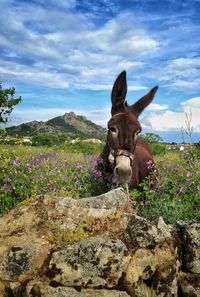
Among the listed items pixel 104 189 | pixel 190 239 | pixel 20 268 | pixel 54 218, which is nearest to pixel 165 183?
pixel 104 189

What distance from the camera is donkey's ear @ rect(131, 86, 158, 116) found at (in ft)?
24.6

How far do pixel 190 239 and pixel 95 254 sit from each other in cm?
135

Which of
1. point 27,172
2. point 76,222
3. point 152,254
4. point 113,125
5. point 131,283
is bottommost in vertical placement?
point 131,283

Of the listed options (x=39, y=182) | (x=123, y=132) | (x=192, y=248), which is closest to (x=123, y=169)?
(x=123, y=132)

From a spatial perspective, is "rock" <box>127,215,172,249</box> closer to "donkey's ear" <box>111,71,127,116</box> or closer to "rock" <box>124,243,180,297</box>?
"rock" <box>124,243,180,297</box>

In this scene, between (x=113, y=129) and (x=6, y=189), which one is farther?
(x=6, y=189)

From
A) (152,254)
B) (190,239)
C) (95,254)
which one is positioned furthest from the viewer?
(190,239)

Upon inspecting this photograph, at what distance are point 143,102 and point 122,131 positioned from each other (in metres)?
1.31

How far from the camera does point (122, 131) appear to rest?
6.60 metres

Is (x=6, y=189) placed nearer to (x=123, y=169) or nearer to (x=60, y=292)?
(x=123, y=169)

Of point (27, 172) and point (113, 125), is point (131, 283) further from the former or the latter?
point (27, 172)

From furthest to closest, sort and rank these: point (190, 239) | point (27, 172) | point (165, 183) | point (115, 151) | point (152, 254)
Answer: point (27, 172)
point (165, 183)
point (115, 151)
point (190, 239)
point (152, 254)

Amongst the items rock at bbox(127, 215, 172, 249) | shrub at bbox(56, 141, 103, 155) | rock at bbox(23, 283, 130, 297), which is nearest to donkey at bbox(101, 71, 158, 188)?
rock at bbox(127, 215, 172, 249)

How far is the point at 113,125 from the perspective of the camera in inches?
265
